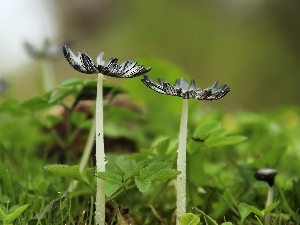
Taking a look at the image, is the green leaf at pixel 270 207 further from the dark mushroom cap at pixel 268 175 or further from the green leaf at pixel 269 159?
the green leaf at pixel 269 159

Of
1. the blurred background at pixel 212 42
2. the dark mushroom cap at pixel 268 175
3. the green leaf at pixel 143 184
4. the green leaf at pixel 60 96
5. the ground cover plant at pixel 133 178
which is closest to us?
the green leaf at pixel 143 184

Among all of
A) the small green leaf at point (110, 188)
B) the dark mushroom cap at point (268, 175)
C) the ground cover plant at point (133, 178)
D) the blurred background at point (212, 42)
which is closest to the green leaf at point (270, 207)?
the ground cover plant at point (133, 178)

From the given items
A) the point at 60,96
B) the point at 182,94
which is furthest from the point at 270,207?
the point at 60,96

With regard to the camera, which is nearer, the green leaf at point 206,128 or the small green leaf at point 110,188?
the small green leaf at point 110,188

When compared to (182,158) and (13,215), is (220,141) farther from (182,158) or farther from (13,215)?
(13,215)

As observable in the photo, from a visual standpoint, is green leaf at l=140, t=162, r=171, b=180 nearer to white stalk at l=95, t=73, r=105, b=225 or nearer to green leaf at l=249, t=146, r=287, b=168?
white stalk at l=95, t=73, r=105, b=225

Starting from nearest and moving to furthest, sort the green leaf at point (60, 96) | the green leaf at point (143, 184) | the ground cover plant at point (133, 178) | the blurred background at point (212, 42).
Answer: the green leaf at point (143, 184), the ground cover plant at point (133, 178), the green leaf at point (60, 96), the blurred background at point (212, 42)

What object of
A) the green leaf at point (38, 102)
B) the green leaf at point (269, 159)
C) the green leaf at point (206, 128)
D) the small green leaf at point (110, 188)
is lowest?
the small green leaf at point (110, 188)

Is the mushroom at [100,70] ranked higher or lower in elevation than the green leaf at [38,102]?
lower

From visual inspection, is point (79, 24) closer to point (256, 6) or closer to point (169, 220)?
point (256, 6)
